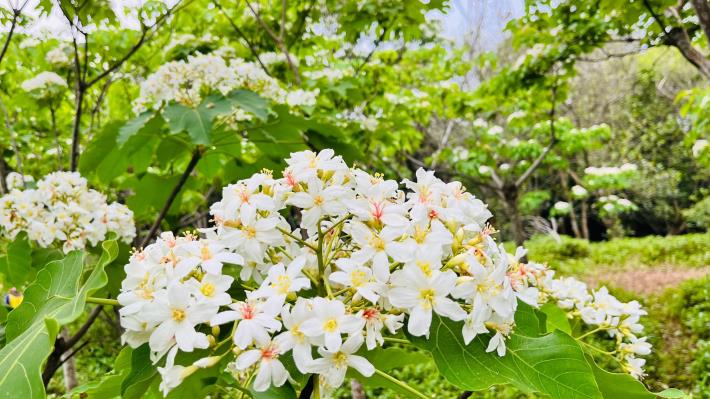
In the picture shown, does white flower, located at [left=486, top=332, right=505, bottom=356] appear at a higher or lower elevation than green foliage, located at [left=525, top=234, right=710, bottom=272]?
higher

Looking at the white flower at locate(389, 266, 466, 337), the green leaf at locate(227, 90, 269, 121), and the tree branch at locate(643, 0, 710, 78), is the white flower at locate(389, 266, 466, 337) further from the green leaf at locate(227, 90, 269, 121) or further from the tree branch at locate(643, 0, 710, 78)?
the tree branch at locate(643, 0, 710, 78)

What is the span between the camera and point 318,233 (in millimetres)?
771

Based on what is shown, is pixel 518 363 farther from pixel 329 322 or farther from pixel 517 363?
pixel 329 322

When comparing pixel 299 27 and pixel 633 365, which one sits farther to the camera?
pixel 299 27

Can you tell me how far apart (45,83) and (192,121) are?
4.19 feet

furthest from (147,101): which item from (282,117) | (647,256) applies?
(647,256)

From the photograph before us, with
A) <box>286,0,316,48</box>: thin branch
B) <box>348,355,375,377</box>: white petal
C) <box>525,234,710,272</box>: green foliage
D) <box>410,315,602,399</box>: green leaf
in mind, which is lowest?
<box>525,234,710,272</box>: green foliage

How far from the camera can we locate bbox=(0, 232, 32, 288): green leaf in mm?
1613

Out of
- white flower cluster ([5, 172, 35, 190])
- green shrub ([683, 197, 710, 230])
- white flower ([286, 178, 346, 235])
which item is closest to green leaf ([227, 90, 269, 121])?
white flower cluster ([5, 172, 35, 190])

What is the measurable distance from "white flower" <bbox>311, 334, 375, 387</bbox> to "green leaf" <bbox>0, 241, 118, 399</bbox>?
0.31 meters

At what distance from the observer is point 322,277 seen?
2.43 ft

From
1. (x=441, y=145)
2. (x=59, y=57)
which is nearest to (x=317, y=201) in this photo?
(x=59, y=57)

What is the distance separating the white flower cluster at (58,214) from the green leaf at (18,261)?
4 cm

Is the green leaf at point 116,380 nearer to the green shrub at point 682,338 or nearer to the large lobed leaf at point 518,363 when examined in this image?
the large lobed leaf at point 518,363
